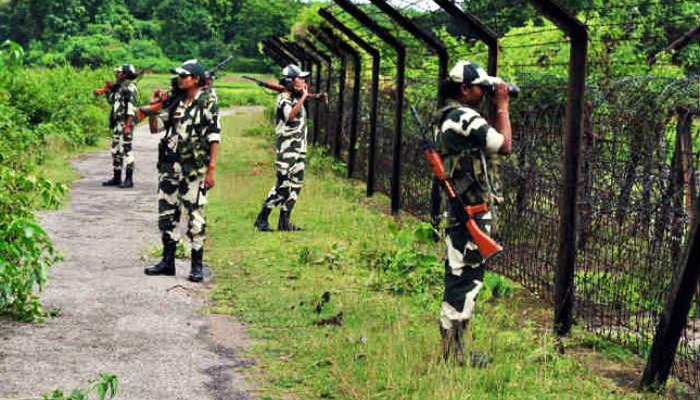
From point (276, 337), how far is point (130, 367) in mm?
1199

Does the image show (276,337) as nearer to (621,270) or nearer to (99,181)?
(621,270)

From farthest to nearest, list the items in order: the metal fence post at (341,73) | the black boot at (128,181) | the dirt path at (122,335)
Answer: the metal fence post at (341,73), the black boot at (128,181), the dirt path at (122,335)

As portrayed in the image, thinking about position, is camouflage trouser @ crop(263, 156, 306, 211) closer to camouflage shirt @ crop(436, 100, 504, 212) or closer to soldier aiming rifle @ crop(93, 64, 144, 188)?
soldier aiming rifle @ crop(93, 64, 144, 188)

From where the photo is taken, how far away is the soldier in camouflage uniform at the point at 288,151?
11.2 meters

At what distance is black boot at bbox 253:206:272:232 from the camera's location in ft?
37.3

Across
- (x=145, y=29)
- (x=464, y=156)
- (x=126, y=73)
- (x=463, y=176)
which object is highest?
(x=145, y=29)

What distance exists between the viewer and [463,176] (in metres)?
6.03

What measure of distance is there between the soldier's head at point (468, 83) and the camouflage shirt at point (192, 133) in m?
2.92

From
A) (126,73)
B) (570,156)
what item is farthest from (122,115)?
(570,156)

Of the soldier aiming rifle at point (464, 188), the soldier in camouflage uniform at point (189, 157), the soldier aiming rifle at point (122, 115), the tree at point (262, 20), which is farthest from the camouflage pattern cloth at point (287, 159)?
the tree at point (262, 20)

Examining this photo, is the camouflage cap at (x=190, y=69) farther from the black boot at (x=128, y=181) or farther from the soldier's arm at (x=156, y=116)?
the black boot at (x=128, y=181)

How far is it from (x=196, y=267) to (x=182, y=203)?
564 mm

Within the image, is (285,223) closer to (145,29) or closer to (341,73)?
(341,73)

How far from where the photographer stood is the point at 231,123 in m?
34.7
